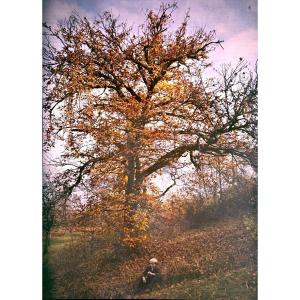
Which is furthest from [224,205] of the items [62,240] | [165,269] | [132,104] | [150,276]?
[62,240]

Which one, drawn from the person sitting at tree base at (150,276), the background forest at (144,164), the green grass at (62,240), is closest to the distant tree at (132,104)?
the background forest at (144,164)

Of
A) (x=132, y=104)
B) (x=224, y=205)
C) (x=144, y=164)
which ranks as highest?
(x=132, y=104)

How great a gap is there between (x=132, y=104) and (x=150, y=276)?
119cm

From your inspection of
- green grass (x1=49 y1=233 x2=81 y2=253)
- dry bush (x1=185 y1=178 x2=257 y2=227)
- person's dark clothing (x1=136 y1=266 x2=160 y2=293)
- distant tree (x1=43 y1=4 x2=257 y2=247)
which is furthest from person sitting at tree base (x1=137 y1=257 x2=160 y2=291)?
green grass (x1=49 y1=233 x2=81 y2=253)

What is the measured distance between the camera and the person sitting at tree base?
3988 mm

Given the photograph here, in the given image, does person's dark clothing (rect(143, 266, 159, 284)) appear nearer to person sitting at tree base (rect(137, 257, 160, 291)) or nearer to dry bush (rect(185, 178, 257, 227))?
person sitting at tree base (rect(137, 257, 160, 291))

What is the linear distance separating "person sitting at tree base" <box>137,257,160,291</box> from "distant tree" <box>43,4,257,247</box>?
0.61 feet

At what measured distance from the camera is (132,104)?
13.4 feet

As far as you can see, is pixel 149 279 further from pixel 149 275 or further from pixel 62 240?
pixel 62 240

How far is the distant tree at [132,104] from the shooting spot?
13.3 ft

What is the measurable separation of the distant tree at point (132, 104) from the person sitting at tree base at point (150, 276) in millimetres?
186

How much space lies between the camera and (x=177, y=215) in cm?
405
